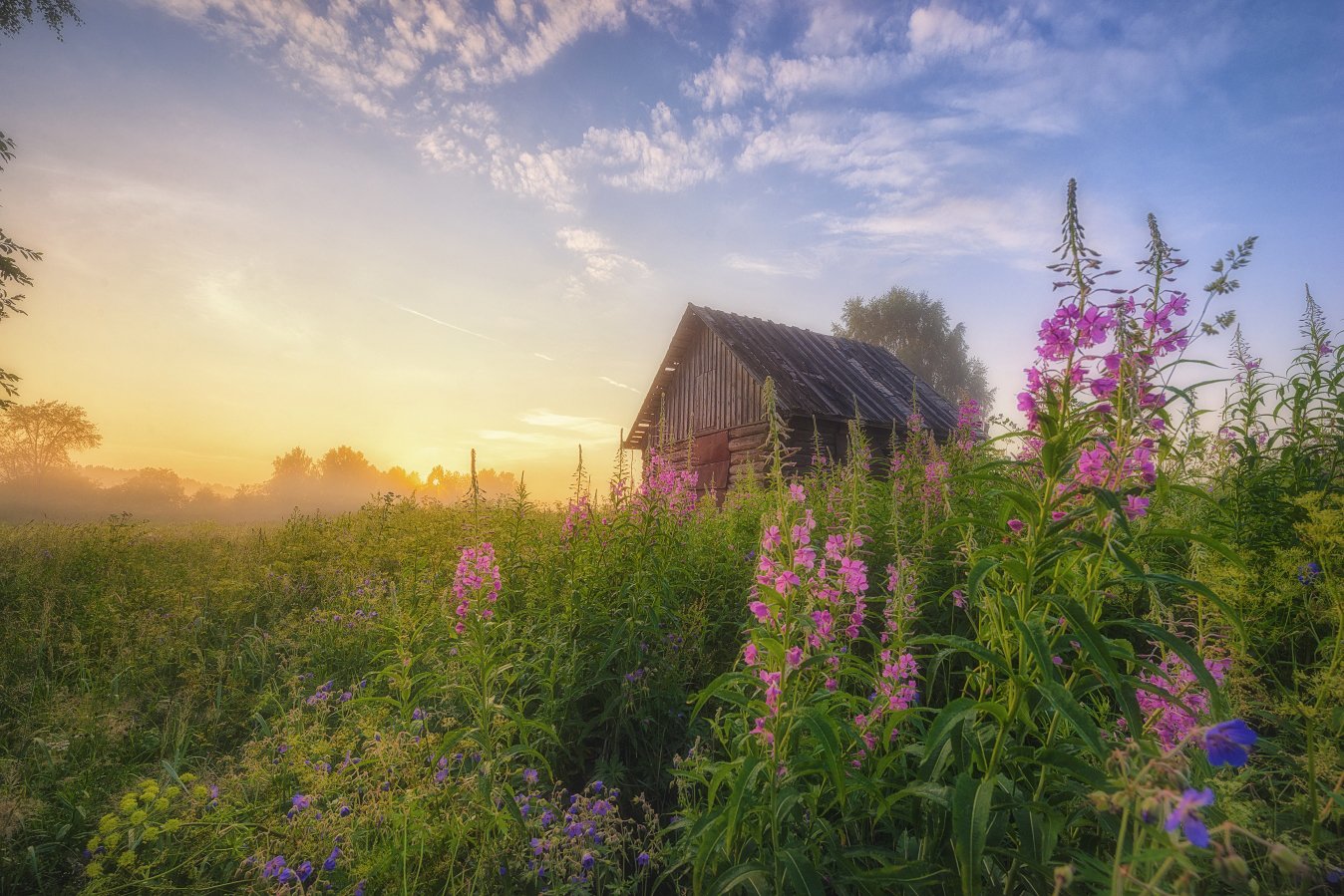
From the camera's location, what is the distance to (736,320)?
18891 millimetres

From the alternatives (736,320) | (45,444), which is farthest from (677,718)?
(45,444)

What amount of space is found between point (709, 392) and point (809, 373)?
2957mm

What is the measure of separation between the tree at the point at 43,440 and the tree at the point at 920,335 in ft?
→ 193

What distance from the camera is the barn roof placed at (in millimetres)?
15820

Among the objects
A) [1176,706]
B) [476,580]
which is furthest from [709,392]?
[1176,706]

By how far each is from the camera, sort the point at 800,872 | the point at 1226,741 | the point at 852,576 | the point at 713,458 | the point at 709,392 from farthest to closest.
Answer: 1. the point at 709,392
2. the point at 713,458
3. the point at 852,576
4. the point at 800,872
5. the point at 1226,741

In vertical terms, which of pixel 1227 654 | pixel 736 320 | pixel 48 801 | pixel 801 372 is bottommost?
pixel 48 801

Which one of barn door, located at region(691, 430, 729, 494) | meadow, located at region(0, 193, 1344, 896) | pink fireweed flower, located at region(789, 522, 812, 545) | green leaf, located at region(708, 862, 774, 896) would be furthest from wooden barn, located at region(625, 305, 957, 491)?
green leaf, located at region(708, 862, 774, 896)

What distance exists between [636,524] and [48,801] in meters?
4.06

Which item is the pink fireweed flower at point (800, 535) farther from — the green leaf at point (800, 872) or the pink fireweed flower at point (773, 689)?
the green leaf at point (800, 872)

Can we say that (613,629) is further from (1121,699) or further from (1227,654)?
(1227,654)

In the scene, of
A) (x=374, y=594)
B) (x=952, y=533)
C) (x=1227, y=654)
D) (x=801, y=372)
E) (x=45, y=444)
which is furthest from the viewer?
(x=45, y=444)

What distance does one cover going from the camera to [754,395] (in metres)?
15.8

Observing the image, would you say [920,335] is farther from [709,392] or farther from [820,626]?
[820,626]
